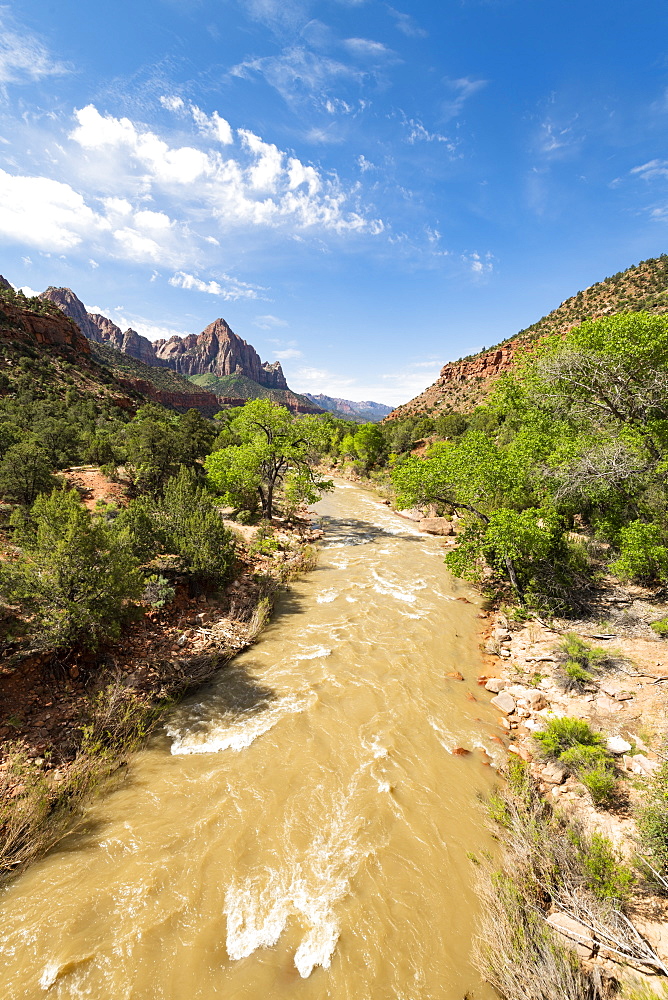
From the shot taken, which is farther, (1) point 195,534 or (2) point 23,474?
(2) point 23,474

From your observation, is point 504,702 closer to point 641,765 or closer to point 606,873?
point 641,765

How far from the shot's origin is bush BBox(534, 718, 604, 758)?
250 inches

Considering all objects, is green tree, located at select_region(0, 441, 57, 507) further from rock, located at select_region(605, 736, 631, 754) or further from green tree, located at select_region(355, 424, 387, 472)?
green tree, located at select_region(355, 424, 387, 472)

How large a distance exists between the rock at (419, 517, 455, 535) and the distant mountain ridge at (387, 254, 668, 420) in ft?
49.7

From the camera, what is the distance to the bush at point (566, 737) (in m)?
6.36

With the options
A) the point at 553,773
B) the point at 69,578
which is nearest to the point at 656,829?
the point at 553,773

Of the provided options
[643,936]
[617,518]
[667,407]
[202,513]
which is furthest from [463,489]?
[643,936]

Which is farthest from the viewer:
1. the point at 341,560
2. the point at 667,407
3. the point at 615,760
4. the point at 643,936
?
the point at 341,560

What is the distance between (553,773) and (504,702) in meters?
2.01

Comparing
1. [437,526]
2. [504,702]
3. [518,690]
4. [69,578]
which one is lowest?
[504,702]

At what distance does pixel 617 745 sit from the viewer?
6238mm

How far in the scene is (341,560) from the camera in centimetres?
1747

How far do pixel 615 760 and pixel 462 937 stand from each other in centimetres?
367

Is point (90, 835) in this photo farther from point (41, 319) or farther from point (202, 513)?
point (41, 319)
